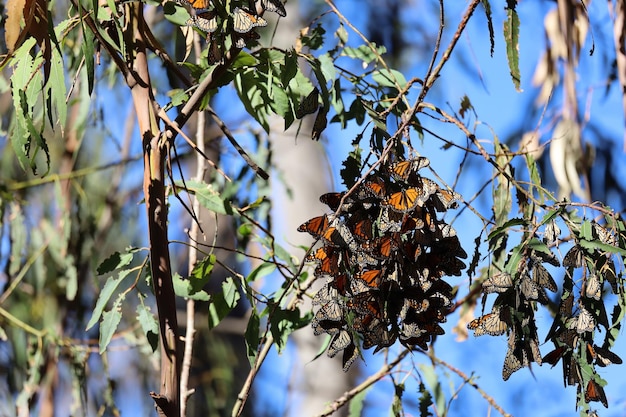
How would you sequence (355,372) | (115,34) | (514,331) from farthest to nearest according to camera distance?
(355,372) < (115,34) < (514,331)

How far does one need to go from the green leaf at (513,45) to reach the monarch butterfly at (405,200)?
0.65 feet

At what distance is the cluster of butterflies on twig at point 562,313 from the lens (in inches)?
35.2

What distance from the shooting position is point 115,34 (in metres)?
1.07

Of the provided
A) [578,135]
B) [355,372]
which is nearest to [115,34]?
[578,135]

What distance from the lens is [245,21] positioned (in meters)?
0.89

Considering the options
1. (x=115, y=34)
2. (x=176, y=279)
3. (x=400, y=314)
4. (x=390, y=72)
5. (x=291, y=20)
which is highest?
(x=291, y=20)

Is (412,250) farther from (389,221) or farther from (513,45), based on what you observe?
(513,45)

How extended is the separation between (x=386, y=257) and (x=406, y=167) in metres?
0.09

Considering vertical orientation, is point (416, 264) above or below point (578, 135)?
below

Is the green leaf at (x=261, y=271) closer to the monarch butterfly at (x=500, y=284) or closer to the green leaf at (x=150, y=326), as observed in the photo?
the green leaf at (x=150, y=326)

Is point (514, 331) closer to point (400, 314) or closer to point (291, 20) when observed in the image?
point (400, 314)

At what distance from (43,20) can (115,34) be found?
0.40 ft

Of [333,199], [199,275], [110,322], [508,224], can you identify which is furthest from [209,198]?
[508,224]

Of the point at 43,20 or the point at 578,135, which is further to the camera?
the point at 578,135
